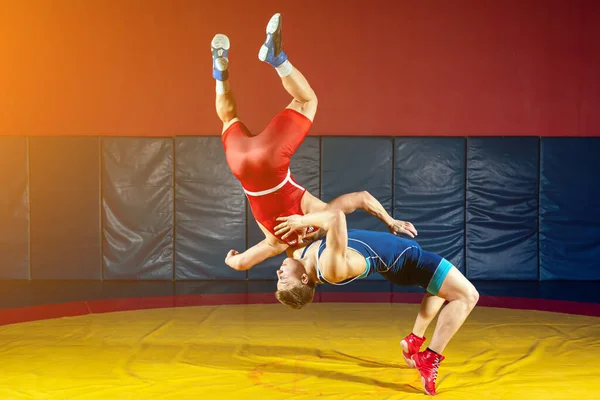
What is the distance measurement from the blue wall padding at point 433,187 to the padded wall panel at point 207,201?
6.52 ft

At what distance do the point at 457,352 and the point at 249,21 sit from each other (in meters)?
5.48

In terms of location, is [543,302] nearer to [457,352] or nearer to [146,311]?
[457,352]

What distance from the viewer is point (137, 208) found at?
8.30 m

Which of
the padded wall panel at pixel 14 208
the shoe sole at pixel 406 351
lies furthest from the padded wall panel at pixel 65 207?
the shoe sole at pixel 406 351

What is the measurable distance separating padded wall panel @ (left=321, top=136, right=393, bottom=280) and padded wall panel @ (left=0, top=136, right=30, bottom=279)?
367cm

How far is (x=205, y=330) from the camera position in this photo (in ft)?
17.9

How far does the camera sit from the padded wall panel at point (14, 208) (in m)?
8.26

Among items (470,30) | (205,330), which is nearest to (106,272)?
(205,330)

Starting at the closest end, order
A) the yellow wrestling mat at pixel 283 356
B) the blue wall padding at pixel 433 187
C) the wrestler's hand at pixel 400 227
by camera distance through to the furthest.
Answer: the yellow wrestling mat at pixel 283 356, the wrestler's hand at pixel 400 227, the blue wall padding at pixel 433 187

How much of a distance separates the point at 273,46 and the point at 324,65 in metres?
4.95

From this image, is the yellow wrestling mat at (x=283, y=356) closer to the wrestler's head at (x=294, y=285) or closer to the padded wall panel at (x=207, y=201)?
Result: the wrestler's head at (x=294, y=285)

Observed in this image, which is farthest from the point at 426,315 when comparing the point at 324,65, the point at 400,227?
the point at 324,65

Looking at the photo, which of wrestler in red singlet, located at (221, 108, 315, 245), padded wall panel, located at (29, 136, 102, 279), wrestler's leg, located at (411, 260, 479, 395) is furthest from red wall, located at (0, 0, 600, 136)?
wrestler's leg, located at (411, 260, 479, 395)

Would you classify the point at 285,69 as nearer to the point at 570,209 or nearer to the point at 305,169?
the point at 305,169
